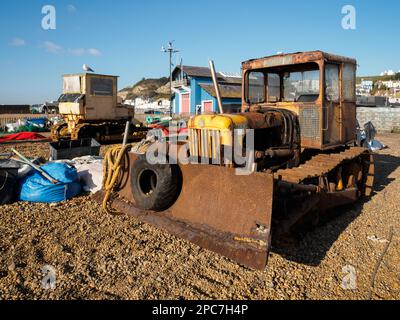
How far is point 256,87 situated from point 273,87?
1.18 ft

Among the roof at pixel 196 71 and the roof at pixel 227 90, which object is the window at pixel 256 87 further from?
the roof at pixel 196 71

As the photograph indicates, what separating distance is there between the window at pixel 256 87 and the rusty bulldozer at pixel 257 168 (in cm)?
2

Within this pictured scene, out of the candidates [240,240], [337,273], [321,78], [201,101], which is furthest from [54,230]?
[201,101]

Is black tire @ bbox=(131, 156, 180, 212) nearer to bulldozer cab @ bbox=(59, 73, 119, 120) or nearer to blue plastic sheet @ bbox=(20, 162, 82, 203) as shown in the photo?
blue plastic sheet @ bbox=(20, 162, 82, 203)

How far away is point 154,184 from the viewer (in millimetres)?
4828

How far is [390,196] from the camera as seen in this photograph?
6.73m

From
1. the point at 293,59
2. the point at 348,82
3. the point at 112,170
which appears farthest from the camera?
the point at 348,82

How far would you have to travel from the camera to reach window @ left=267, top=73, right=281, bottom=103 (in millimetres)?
6445

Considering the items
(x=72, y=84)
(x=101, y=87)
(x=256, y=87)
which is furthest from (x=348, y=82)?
(x=72, y=84)

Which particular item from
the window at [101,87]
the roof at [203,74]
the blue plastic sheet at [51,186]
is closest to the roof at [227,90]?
the roof at [203,74]

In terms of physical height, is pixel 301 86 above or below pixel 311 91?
above

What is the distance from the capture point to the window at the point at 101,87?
14516 millimetres

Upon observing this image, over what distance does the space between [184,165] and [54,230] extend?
2.00 metres

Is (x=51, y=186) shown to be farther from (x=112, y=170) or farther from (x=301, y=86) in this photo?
(x=301, y=86)
